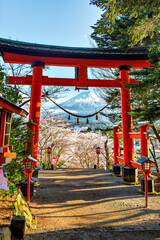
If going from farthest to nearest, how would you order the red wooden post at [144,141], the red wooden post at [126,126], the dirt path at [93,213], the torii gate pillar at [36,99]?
the red wooden post at [126,126]
the torii gate pillar at [36,99]
the red wooden post at [144,141]
the dirt path at [93,213]

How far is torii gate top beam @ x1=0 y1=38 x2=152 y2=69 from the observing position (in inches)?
250

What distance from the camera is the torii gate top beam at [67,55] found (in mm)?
6355

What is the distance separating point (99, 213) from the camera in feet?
12.7

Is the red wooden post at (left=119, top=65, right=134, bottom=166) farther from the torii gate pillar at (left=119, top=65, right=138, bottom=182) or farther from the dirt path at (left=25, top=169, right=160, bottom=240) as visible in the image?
the dirt path at (left=25, top=169, right=160, bottom=240)

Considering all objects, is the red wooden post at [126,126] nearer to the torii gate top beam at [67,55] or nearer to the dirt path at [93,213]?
the torii gate top beam at [67,55]

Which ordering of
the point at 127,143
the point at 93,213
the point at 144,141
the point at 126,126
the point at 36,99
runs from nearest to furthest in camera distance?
the point at 93,213
the point at 144,141
the point at 36,99
the point at 127,143
the point at 126,126

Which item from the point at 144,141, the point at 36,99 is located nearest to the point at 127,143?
the point at 144,141

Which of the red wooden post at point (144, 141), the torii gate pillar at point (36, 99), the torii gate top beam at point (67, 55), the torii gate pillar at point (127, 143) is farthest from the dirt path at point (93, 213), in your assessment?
the torii gate top beam at point (67, 55)

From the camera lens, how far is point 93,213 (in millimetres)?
3869

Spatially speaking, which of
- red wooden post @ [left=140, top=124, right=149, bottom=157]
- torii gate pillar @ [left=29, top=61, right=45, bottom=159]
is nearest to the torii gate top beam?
torii gate pillar @ [left=29, top=61, right=45, bottom=159]

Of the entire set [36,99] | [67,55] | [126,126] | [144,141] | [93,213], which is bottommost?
[93,213]

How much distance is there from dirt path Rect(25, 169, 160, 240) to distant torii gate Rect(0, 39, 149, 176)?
5.99 ft

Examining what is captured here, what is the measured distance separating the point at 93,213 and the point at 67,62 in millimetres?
6163

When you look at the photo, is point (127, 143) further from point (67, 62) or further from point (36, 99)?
point (67, 62)
